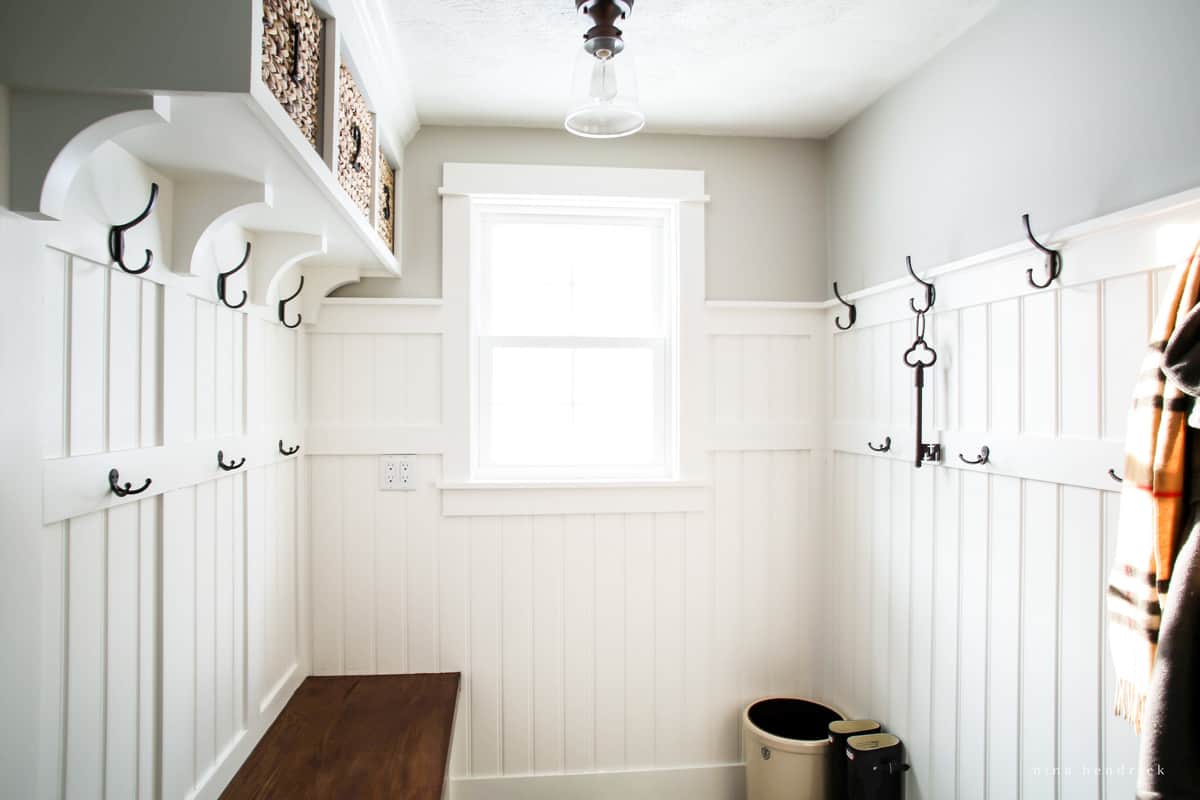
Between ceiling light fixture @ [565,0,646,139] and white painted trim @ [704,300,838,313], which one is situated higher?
ceiling light fixture @ [565,0,646,139]

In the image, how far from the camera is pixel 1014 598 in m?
1.61

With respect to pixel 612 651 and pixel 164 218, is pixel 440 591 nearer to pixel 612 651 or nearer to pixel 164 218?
pixel 612 651

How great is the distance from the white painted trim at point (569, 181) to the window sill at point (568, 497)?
1011mm

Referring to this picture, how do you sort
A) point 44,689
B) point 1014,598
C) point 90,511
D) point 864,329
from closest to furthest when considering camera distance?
1. point 44,689
2. point 90,511
3. point 1014,598
4. point 864,329

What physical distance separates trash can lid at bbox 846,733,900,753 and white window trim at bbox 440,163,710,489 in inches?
36.5

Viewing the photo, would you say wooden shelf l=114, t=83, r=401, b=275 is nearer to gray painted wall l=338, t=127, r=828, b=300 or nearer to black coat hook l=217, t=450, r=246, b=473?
black coat hook l=217, t=450, r=246, b=473

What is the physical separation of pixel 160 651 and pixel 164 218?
2.73 ft

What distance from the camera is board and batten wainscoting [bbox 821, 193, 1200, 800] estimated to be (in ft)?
4.42

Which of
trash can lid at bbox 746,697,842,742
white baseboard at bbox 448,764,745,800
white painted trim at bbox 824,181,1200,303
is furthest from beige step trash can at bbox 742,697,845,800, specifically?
white painted trim at bbox 824,181,1200,303

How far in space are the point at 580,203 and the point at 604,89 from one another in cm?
104

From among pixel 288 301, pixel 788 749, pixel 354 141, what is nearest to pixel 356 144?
pixel 354 141

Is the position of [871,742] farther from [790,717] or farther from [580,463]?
[580,463]

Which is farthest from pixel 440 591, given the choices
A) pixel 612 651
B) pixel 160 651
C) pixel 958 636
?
pixel 958 636

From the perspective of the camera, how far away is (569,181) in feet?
7.93
